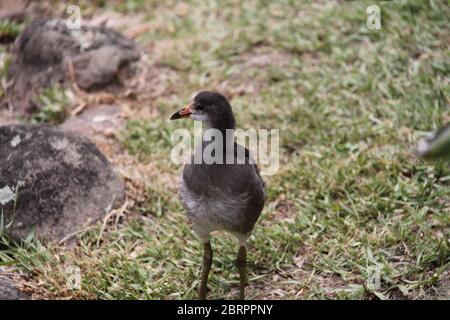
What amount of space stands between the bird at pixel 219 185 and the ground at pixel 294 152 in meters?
0.74

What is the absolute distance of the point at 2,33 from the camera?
843 cm

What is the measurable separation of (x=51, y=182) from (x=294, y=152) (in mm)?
2293

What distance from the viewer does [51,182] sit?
5.53 metres

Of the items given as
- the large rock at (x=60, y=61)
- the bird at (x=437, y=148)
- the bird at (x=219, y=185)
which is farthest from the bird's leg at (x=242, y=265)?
the large rock at (x=60, y=61)

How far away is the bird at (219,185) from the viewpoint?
4500mm

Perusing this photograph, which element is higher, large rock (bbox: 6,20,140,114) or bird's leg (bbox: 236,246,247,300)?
large rock (bbox: 6,20,140,114)

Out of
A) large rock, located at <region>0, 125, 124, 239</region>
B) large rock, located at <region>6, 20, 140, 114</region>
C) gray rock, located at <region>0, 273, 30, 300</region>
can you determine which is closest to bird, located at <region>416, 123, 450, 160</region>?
gray rock, located at <region>0, 273, 30, 300</region>

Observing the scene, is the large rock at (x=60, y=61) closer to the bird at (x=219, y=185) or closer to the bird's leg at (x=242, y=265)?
the bird at (x=219, y=185)

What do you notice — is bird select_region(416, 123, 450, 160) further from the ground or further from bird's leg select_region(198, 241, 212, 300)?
bird's leg select_region(198, 241, 212, 300)

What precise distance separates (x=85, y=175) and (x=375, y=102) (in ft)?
9.94

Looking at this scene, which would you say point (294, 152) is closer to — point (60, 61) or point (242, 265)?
point (242, 265)

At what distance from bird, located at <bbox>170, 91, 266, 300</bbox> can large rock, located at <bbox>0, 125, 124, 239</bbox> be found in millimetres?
1264

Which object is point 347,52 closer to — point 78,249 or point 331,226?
point 331,226

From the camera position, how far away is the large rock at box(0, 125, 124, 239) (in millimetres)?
5359
